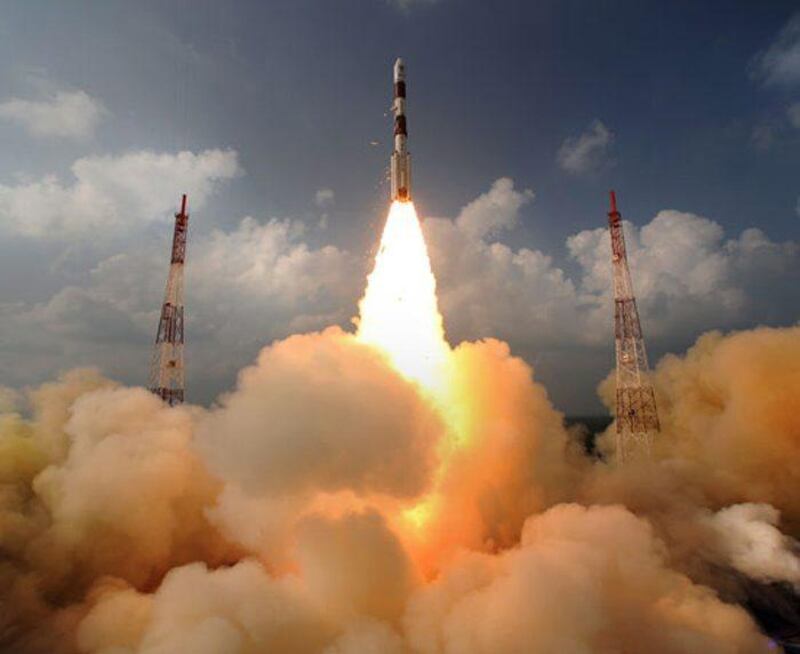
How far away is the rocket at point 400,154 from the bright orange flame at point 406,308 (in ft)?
2.06

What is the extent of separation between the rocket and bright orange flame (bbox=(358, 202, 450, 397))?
63 cm

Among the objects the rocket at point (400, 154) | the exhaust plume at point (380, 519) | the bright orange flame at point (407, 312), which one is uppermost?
the rocket at point (400, 154)

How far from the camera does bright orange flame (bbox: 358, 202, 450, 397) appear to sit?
2950 centimetres

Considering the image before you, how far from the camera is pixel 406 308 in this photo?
98.1 ft

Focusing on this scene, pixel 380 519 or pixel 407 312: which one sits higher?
pixel 407 312

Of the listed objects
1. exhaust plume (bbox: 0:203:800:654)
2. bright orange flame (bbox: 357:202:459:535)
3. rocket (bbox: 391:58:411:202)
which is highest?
rocket (bbox: 391:58:411:202)

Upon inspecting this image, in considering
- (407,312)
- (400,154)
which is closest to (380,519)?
(407,312)

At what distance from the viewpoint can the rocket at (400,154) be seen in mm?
30094

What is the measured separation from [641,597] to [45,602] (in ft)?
73.2

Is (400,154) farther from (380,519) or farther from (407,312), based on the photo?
(380,519)

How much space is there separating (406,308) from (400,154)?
25.3ft

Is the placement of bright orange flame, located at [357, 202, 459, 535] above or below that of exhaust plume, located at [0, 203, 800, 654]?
above

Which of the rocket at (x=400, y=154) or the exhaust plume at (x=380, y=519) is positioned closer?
the exhaust plume at (x=380, y=519)

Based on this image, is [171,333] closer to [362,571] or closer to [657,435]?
[362,571]
